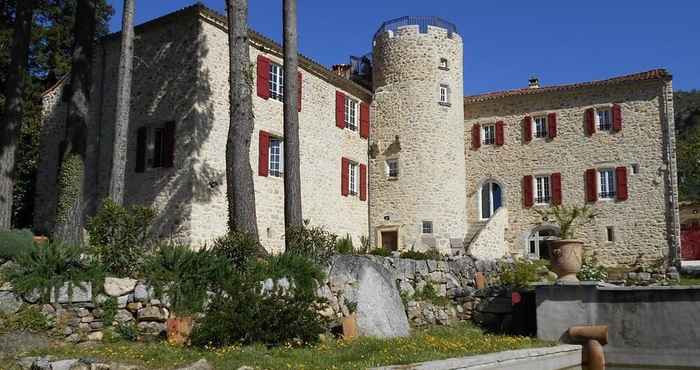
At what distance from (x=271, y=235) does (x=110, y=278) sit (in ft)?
30.7

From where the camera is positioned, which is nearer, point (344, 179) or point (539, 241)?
point (344, 179)

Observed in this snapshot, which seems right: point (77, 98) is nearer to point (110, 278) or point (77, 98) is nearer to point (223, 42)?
point (223, 42)

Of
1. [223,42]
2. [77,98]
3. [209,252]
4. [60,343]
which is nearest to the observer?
[60,343]

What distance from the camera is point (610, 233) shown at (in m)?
23.8

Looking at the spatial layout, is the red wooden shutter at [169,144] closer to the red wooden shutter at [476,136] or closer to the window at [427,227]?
the window at [427,227]

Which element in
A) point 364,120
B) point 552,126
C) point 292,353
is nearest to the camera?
point 292,353

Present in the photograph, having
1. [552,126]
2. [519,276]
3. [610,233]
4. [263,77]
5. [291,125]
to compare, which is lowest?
[519,276]

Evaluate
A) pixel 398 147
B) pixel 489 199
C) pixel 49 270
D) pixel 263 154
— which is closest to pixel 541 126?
A: pixel 489 199

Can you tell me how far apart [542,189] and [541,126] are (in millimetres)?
2499

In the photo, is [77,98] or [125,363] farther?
[77,98]

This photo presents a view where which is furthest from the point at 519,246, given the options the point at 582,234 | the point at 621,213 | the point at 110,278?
the point at 110,278

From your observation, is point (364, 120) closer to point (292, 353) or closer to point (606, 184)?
point (606, 184)

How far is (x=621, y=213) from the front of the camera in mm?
23625

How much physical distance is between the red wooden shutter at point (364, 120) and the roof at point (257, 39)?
62cm
